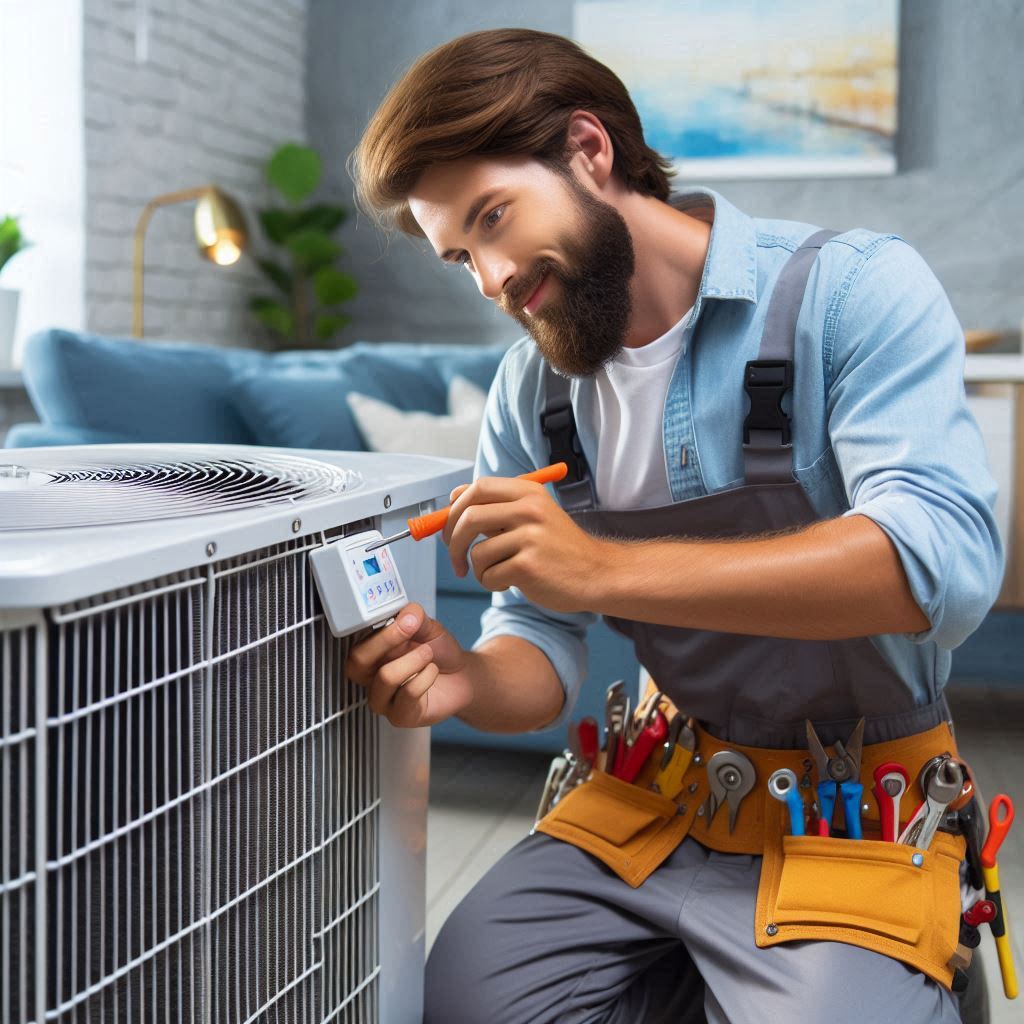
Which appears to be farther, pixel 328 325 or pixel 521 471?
pixel 328 325

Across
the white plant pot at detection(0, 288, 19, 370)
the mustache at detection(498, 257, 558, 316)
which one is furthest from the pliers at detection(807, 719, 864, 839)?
the white plant pot at detection(0, 288, 19, 370)

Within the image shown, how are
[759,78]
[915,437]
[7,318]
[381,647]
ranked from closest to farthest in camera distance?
[381,647] → [915,437] → [7,318] → [759,78]

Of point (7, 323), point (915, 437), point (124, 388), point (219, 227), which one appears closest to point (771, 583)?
point (915, 437)

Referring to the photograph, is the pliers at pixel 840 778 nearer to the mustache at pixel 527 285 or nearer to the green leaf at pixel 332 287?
the mustache at pixel 527 285

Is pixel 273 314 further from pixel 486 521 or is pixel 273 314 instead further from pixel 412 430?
pixel 486 521

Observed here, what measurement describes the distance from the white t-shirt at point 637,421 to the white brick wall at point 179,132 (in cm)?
256

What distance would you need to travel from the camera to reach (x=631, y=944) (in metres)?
1.06

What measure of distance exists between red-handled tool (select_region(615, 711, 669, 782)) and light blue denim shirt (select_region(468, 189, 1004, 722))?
11 centimetres

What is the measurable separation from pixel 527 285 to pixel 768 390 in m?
0.23

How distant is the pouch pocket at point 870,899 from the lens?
0.91m

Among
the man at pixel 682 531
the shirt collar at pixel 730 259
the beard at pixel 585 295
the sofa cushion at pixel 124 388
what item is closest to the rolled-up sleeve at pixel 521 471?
the man at pixel 682 531

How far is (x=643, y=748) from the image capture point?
113 centimetres

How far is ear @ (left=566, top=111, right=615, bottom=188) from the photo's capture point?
106 centimetres

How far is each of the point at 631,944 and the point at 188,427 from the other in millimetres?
1669
